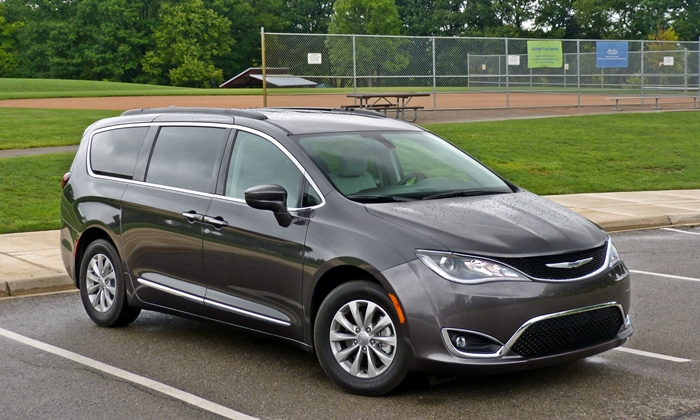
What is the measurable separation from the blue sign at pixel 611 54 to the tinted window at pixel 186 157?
27.4 metres

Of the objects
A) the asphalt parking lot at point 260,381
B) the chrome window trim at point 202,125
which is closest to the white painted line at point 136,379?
the asphalt parking lot at point 260,381

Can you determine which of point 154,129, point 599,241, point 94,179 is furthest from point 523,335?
point 94,179

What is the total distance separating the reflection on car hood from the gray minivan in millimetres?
13

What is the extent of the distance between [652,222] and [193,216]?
8.52 meters

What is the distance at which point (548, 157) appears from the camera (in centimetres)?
1978

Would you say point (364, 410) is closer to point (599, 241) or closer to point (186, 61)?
point (599, 241)

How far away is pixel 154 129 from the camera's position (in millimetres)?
7328

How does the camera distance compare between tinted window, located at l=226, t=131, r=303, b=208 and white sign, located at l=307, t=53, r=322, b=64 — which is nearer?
tinted window, located at l=226, t=131, r=303, b=208

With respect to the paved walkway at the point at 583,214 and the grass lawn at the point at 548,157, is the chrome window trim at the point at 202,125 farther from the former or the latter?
the grass lawn at the point at 548,157

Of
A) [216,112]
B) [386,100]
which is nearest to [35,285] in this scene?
[216,112]

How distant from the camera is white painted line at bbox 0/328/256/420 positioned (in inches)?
209

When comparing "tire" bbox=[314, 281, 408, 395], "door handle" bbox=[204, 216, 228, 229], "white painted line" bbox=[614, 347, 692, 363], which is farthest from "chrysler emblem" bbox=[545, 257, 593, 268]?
"door handle" bbox=[204, 216, 228, 229]

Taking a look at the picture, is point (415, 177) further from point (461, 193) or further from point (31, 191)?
point (31, 191)

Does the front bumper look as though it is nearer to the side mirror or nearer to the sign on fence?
the side mirror
